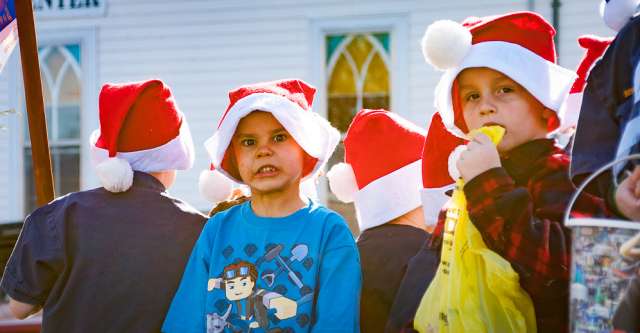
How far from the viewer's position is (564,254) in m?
1.80

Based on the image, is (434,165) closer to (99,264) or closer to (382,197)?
(382,197)

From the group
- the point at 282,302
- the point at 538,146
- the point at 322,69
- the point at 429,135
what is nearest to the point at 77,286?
the point at 282,302

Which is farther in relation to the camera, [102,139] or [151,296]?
[102,139]

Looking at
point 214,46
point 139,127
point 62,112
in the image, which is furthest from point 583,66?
point 62,112

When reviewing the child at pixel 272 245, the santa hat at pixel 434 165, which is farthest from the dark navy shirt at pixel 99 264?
the santa hat at pixel 434 165

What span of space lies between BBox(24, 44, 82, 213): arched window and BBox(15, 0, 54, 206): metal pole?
623 centimetres

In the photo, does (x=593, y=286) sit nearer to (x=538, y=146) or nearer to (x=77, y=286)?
(x=538, y=146)

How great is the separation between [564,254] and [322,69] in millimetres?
6542

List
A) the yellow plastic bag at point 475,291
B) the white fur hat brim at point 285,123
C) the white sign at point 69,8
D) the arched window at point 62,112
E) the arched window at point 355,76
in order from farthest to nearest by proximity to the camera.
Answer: the arched window at point 62,112
the white sign at point 69,8
the arched window at point 355,76
the white fur hat brim at point 285,123
the yellow plastic bag at point 475,291

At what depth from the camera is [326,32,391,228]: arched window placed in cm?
812

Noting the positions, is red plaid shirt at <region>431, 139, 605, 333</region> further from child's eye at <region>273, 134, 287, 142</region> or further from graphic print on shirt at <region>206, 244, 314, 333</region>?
child's eye at <region>273, 134, 287, 142</region>

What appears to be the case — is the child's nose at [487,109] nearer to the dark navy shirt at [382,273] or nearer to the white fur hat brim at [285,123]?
the white fur hat brim at [285,123]

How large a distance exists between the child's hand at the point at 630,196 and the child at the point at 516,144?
0.31 meters

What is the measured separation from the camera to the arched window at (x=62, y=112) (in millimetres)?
8828
